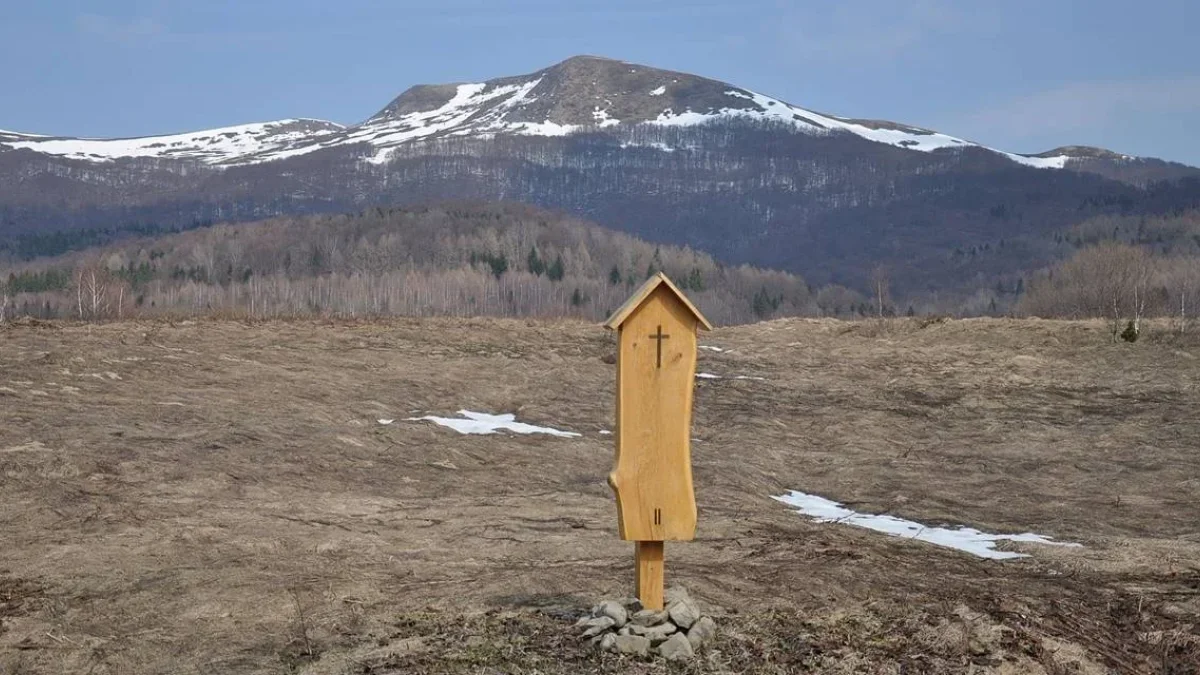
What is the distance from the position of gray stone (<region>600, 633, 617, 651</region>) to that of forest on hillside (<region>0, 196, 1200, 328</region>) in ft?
364

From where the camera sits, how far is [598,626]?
8.66 m

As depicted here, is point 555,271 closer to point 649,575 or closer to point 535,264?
point 535,264

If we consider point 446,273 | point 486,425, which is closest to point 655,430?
point 486,425

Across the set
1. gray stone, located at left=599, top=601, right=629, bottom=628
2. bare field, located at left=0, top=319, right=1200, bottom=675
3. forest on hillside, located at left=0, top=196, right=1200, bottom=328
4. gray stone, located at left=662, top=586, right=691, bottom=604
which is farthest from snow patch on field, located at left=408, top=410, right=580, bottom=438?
forest on hillside, located at left=0, top=196, right=1200, bottom=328

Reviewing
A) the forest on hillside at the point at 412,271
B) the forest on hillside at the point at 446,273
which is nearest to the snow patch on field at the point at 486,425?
the forest on hillside at the point at 446,273

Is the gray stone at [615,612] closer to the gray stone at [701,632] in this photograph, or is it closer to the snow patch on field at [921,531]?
the gray stone at [701,632]

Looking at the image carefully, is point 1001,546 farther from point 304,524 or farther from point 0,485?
point 0,485

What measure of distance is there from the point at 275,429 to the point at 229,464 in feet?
8.92

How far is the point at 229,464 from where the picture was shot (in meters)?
16.0

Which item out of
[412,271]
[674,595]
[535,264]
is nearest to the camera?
[674,595]

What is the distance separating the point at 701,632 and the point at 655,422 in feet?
5.15

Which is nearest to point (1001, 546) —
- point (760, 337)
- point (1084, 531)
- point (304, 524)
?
point (1084, 531)

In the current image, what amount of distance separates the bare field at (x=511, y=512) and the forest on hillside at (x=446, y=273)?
93.2 meters

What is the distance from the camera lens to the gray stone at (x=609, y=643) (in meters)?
8.42
